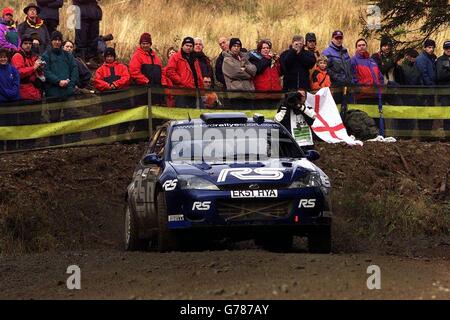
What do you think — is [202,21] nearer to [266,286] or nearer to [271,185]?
[271,185]

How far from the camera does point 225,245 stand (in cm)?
1488

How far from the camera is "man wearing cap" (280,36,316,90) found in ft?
64.7

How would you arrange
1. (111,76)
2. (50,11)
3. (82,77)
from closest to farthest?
1. (111,76)
2. (82,77)
3. (50,11)

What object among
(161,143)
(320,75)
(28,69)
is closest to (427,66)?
(320,75)

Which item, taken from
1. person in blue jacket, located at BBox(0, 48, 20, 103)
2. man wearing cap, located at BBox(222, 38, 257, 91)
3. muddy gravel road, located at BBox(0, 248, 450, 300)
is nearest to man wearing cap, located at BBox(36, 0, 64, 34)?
man wearing cap, located at BBox(222, 38, 257, 91)

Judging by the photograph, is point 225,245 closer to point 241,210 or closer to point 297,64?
point 241,210

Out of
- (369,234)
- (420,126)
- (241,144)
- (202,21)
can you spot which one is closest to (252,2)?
(202,21)

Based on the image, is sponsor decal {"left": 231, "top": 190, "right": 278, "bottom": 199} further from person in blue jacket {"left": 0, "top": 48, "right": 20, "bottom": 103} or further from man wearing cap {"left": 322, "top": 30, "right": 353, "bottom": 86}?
man wearing cap {"left": 322, "top": 30, "right": 353, "bottom": 86}

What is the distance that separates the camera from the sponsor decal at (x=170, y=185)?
12344 millimetres

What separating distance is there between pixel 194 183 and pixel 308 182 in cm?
128

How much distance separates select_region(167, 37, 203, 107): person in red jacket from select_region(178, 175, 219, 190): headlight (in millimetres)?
7309

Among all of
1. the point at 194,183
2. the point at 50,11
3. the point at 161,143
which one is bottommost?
the point at 194,183

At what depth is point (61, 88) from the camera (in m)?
18.8
